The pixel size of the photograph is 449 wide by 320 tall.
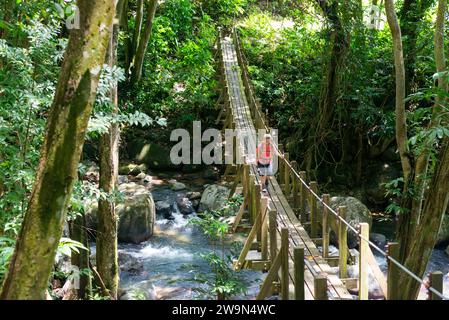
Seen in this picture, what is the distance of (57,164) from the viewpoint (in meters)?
2.74

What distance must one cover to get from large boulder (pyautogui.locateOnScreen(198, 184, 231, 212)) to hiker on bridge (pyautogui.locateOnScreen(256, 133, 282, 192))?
2.10 m

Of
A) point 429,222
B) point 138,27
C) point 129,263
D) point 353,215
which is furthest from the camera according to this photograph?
point 138,27

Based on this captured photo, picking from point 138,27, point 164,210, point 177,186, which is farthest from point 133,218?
point 138,27

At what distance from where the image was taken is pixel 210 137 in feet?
46.0

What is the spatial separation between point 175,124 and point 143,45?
2406 mm

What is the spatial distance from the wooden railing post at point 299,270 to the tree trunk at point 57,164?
2.23 meters

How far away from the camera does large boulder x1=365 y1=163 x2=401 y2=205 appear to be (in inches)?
486

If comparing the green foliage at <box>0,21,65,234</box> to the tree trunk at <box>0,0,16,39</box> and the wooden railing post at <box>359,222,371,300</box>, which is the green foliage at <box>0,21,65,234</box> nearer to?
the tree trunk at <box>0,0,16,39</box>

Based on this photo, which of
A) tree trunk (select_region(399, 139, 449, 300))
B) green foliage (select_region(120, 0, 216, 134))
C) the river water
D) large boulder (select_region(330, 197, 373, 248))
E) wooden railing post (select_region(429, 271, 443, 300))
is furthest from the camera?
green foliage (select_region(120, 0, 216, 134))

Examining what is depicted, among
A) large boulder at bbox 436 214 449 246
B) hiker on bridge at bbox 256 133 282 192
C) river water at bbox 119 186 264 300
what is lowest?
river water at bbox 119 186 264 300

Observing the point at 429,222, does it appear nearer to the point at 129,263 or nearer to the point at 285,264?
the point at 285,264

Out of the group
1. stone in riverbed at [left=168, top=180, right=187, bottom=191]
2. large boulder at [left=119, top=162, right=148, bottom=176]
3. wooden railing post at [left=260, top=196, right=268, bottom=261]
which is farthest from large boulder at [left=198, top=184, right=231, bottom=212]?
wooden railing post at [left=260, top=196, right=268, bottom=261]

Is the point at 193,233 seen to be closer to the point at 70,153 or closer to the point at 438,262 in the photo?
the point at 438,262
